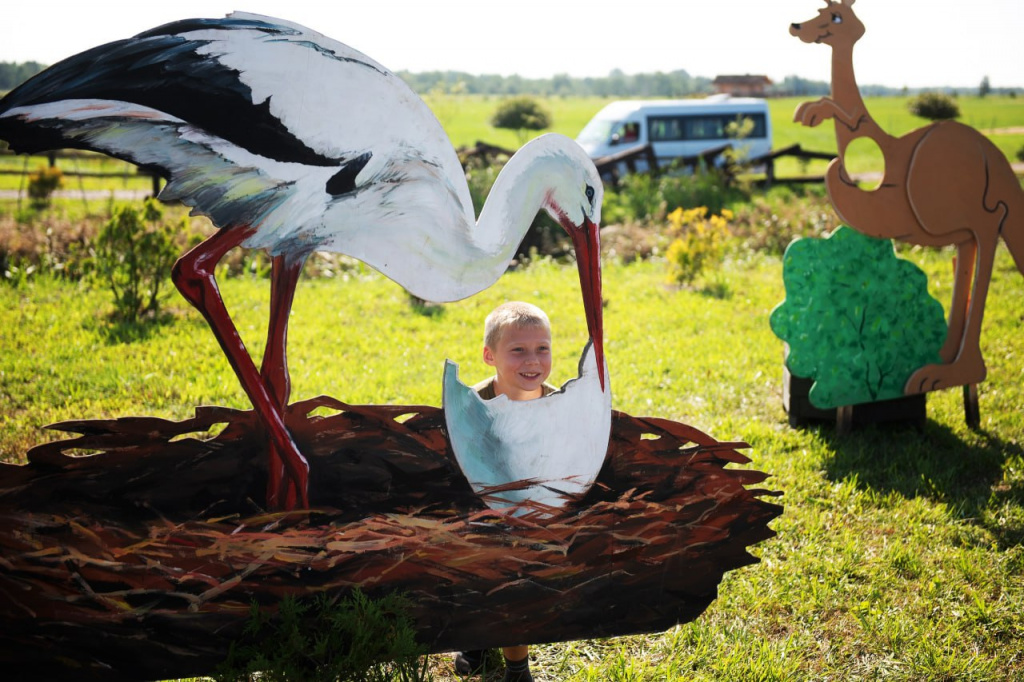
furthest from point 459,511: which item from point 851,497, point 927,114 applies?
point 927,114

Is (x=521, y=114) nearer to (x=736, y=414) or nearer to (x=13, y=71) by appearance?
(x=13, y=71)

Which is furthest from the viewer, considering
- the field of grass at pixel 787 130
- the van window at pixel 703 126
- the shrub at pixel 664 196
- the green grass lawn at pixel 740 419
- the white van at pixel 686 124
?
the van window at pixel 703 126

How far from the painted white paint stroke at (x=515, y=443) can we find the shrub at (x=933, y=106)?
2282cm

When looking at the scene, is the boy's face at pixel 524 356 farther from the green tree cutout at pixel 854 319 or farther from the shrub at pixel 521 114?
the shrub at pixel 521 114

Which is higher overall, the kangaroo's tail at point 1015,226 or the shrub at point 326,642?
the kangaroo's tail at point 1015,226

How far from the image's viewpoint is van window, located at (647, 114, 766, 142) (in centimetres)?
1827

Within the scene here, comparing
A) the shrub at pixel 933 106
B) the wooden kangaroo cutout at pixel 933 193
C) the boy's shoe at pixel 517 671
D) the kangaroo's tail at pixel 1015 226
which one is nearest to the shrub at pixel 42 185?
the wooden kangaroo cutout at pixel 933 193

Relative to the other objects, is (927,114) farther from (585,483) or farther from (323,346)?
(585,483)

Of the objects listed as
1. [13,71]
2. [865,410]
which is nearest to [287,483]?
[865,410]

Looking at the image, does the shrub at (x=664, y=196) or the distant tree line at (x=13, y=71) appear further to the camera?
the shrub at (x=664, y=196)

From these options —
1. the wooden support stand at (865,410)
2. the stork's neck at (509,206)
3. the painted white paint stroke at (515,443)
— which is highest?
the stork's neck at (509,206)

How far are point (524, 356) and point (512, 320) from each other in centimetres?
13

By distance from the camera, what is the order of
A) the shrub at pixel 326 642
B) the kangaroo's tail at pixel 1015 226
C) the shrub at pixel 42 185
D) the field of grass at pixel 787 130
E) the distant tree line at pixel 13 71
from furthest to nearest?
the field of grass at pixel 787 130
the shrub at pixel 42 185
the distant tree line at pixel 13 71
the kangaroo's tail at pixel 1015 226
the shrub at pixel 326 642

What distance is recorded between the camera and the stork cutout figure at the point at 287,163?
228 centimetres
